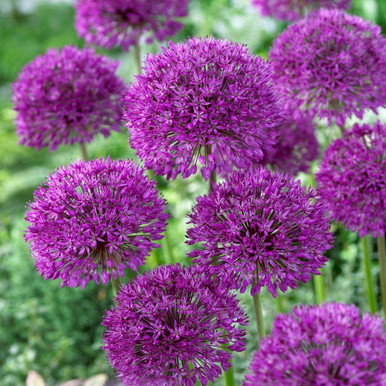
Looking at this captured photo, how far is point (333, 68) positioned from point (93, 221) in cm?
98

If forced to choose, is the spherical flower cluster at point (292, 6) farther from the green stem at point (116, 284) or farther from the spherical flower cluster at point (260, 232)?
the green stem at point (116, 284)

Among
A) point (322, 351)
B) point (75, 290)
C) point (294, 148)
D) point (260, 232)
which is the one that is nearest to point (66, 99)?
point (294, 148)

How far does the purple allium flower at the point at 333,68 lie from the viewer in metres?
1.92

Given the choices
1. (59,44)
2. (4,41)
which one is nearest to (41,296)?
(59,44)

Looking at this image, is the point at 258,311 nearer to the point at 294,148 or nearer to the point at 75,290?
the point at 294,148

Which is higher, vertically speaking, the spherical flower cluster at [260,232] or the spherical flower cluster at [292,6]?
the spherical flower cluster at [292,6]

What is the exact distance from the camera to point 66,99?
7.09 feet

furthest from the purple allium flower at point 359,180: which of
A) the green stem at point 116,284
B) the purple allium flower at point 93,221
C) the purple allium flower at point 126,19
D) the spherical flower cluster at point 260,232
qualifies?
the purple allium flower at point 126,19

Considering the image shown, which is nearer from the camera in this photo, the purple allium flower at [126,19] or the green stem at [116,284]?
the green stem at [116,284]

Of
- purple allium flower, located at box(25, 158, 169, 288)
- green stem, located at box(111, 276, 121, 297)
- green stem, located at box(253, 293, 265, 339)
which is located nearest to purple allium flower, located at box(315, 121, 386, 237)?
green stem, located at box(253, 293, 265, 339)

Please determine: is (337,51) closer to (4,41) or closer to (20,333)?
(20,333)

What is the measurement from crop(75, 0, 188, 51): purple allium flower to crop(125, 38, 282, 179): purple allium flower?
94 cm

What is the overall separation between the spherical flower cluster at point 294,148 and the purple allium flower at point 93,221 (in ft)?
2.19

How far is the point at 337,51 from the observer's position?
77.2 inches
